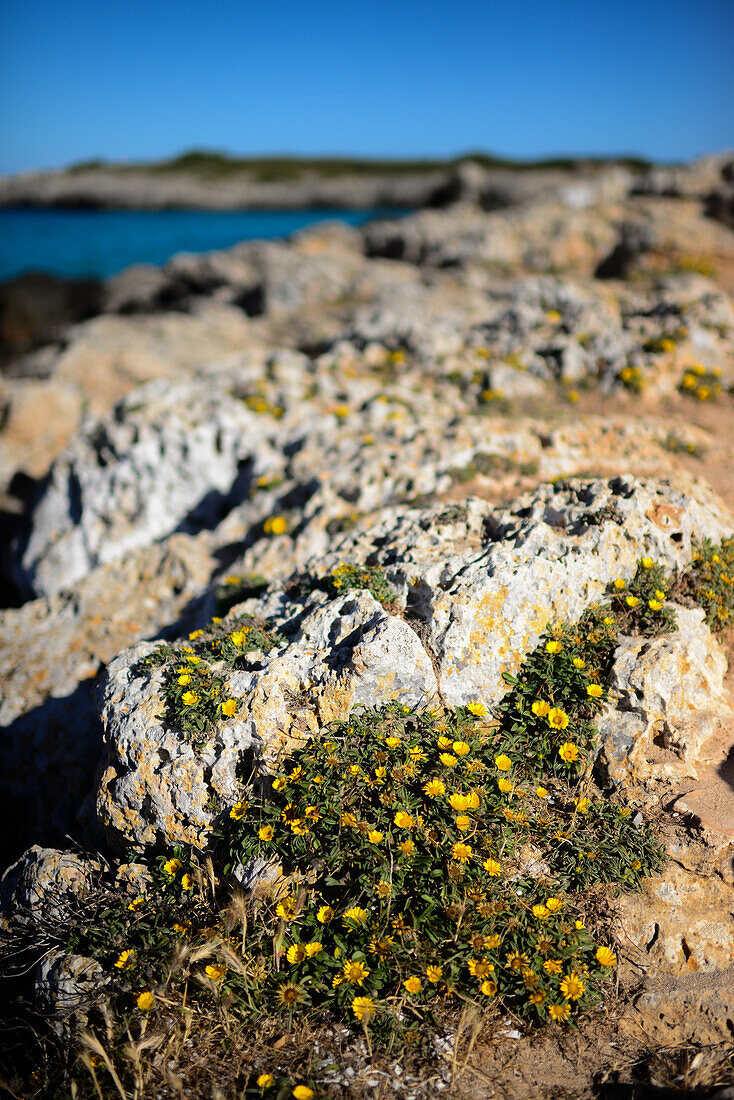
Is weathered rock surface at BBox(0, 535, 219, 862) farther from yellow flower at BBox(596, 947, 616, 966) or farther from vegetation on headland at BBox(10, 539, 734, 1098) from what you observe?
yellow flower at BBox(596, 947, 616, 966)

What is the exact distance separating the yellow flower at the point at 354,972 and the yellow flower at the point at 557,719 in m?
1.65

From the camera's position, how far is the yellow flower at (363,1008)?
293 centimetres

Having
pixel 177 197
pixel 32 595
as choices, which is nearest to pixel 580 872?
pixel 32 595

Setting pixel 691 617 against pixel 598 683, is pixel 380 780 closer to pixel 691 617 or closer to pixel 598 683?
pixel 598 683

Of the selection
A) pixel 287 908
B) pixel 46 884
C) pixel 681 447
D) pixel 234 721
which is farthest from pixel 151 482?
pixel 681 447

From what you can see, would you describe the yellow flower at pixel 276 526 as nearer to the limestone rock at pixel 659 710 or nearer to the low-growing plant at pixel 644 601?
the low-growing plant at pixel 644 601

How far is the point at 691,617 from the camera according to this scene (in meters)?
4.25

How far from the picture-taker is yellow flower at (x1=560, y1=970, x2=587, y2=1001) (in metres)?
3.00

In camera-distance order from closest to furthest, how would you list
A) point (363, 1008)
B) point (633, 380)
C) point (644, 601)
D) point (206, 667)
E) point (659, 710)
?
point (363, 1008), point (659, 710), point (206, 667), point (644, 601), point (633, 380)

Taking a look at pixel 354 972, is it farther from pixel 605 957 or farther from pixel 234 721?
pixel 234 721

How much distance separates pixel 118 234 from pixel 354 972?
56.8 m

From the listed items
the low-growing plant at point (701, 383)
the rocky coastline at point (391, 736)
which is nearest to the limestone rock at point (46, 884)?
the rocky coastline at point (391, 736)

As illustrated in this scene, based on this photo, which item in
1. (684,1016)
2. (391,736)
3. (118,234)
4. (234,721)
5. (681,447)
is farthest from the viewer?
(118,234)

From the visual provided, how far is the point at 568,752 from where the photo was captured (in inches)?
146
